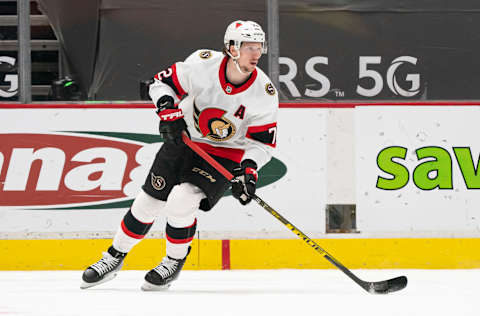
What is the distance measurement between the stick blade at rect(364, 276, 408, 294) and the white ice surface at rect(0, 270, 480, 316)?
0.04 meters

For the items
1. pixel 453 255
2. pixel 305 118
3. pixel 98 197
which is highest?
pixel 305 118

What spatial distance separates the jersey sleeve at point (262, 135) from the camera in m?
4.23

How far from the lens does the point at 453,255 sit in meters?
5.50

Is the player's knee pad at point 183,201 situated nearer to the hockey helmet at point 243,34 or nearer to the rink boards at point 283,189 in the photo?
the hockey helmet at point 243,34

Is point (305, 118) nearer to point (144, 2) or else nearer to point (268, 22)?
point (268, 22)

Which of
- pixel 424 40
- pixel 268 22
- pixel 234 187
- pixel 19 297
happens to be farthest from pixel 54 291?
pixel 424 40

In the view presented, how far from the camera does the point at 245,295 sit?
403cm

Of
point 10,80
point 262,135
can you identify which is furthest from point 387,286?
point 10,80

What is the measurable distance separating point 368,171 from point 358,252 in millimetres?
461

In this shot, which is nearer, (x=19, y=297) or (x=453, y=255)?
(x=19, y=297)

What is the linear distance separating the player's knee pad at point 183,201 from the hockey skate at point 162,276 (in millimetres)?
210

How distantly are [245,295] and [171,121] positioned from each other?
30.9 inches

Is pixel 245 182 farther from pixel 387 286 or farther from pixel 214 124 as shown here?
pixel 387 286

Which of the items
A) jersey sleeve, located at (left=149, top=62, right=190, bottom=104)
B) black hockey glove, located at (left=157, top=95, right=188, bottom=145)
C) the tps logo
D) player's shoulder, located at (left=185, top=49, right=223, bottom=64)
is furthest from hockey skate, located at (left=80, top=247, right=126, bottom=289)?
the tps logo
